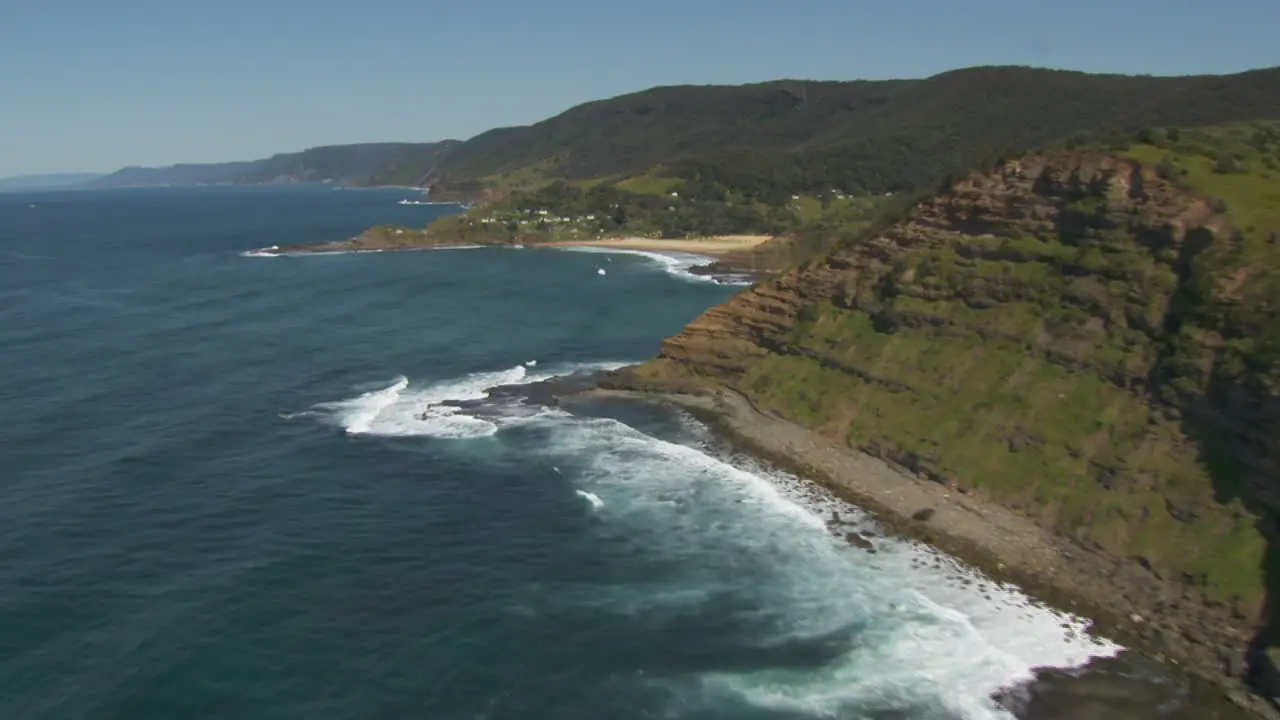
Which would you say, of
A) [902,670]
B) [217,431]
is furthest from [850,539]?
[217,431]

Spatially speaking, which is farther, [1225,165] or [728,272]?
[728,272]

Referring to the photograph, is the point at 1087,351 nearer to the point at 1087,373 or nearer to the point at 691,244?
the point at 1087,373

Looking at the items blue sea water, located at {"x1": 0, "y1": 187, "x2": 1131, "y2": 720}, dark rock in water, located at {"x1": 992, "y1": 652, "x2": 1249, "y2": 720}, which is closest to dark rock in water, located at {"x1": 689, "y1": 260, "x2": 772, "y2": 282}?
blue sea water, located at {"x1": 0, "y1": 187, "x2": 1131, "y2": 720}

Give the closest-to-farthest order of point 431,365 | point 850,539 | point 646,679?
point 646,679 < point 850,539 < point 431,365

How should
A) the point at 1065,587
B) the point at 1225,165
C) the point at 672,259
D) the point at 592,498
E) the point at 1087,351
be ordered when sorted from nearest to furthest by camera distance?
the point at 1065,587 → the point at 1087,351 → the point at 592,498 → the point at 1225,165 → the point at 672,259

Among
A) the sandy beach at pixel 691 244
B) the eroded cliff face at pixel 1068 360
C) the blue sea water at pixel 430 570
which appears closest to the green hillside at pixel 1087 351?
the eroded cliff face at pixel 1068 360

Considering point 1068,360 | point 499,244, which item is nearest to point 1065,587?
point 1068,360

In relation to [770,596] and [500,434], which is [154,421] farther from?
[770,596]
